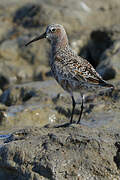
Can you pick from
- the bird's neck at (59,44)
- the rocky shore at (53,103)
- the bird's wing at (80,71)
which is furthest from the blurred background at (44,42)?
the bird's wing at (80,71)

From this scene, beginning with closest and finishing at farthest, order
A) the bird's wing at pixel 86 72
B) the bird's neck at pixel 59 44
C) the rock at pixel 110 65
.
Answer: the bird's wing at pixel 86 72, the bird's neck at pixel 59 44, the rock at pixel 110 65

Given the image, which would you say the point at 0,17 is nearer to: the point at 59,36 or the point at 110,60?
the point at 110,60

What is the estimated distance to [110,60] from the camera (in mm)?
10633

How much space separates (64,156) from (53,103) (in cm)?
369

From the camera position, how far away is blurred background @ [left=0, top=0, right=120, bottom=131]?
10078mm

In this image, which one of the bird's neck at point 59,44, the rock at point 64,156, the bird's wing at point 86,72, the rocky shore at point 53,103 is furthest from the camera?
the bird's neck at point 59,44

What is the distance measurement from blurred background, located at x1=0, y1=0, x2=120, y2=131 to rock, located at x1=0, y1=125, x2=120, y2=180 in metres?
3.47

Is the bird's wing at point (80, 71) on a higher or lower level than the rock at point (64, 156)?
higher

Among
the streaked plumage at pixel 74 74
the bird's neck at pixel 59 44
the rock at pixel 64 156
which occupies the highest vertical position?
the bird's neck at pixel 59 44

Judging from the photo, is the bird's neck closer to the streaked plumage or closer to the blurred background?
the streaked plumage

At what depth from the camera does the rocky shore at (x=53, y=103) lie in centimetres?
537

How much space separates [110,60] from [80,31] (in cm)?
363

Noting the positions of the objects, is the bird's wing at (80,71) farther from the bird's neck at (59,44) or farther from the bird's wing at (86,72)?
the bird's neck at (59,44)

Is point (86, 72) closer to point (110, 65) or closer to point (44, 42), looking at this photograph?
point (110, 65)
